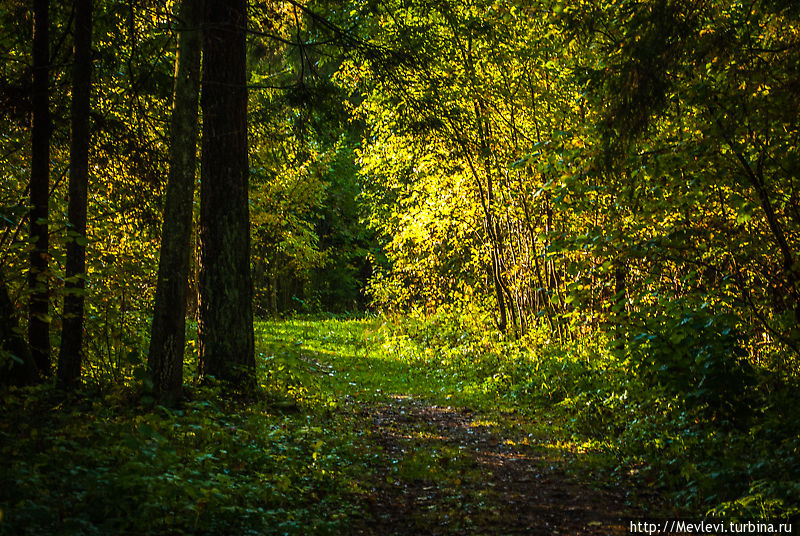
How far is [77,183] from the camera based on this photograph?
6031 millimetres

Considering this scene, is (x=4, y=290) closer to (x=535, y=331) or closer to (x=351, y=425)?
(x=351, y=425)

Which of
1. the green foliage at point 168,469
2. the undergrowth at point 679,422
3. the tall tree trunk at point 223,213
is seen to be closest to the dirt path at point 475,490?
the green foliage at point 168,469

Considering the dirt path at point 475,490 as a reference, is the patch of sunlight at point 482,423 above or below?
below

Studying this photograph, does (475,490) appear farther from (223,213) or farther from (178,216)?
(223,213)

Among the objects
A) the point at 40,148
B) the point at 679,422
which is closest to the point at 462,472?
the point at 679,422

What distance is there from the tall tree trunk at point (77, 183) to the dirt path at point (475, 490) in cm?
342

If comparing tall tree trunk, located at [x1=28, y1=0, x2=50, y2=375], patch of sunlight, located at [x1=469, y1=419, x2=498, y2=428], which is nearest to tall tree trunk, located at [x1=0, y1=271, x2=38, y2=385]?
tall tree trunk, located at [x1=28, y1=0, x2=50, y2=375]

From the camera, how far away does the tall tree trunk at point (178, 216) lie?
19.6 feet

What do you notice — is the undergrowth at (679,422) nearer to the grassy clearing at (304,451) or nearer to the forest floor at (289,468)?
the grassy clearing at (304,451)

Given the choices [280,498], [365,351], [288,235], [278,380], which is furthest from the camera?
[288,235]

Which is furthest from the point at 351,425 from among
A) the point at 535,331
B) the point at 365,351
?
the point at 365,351

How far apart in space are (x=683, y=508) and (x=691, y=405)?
1.42m

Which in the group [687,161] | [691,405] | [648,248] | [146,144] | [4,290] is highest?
[146,144]

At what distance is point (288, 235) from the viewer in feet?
73.3
